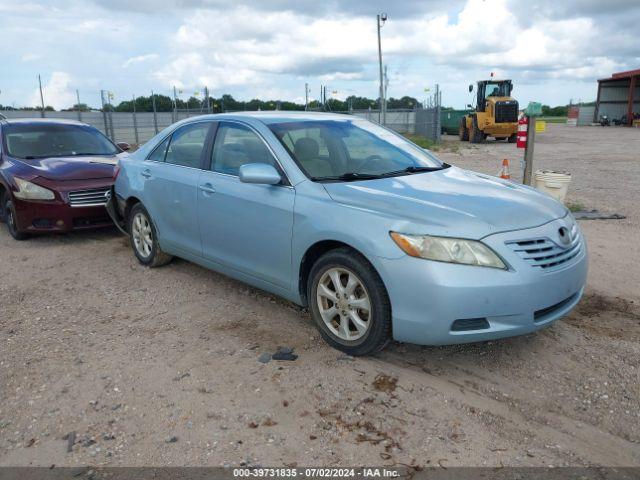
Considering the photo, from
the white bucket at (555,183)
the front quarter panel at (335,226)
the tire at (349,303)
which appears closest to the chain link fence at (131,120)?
the white bucket at (555,183)

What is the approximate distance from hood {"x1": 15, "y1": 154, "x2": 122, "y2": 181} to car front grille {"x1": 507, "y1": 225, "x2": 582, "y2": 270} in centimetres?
537

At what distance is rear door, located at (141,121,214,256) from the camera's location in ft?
15.7

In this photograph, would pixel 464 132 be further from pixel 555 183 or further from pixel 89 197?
pixel 89 197

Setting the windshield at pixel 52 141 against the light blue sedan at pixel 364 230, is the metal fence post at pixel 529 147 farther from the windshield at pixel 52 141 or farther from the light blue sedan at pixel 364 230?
the windshield at pixel 52 141

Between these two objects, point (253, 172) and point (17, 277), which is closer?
point (253, 172)

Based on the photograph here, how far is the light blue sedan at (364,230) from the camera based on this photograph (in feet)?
10.3

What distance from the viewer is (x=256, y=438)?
2.80 m

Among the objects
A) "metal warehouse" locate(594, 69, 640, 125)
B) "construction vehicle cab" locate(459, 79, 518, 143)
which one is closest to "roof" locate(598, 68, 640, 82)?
"metal warehouse" locate(594, 69, 640, 125)

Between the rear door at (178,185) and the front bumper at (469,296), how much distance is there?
2129mm

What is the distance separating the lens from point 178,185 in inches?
193

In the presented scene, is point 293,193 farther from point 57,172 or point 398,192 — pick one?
point 57,172

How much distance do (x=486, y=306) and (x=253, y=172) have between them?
5.90 ft

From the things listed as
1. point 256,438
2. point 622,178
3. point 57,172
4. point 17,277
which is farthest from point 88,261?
point 622,178

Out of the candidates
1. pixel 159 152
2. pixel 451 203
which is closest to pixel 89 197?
pixel 159 152
